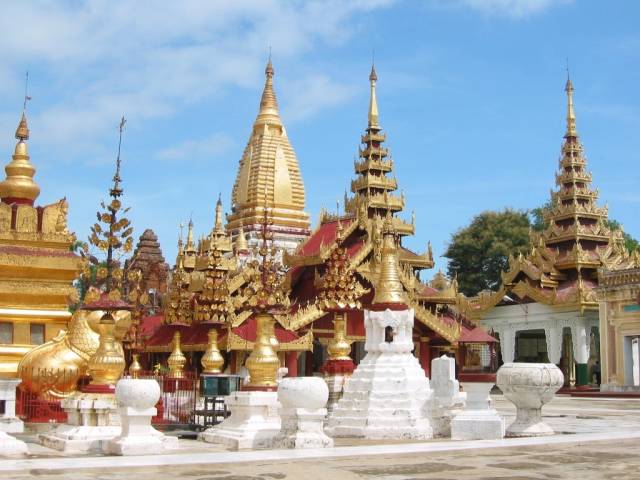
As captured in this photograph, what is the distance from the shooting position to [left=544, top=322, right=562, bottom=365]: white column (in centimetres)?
4106

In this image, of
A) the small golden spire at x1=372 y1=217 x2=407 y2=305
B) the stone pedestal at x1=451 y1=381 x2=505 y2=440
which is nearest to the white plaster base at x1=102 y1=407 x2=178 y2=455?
the stone pedestal at x1=451 y1=381 x2=505 y2=440

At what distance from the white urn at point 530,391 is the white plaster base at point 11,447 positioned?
827 cm

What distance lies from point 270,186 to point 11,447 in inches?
1392

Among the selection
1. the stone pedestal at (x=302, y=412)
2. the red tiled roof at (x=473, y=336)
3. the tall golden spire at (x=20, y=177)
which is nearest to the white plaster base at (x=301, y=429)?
the stone pedestal at (x=302, y=412)

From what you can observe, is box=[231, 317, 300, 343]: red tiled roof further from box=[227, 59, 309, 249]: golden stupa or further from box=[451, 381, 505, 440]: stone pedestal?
box=[227, 59, 309, 249]: golden stupa

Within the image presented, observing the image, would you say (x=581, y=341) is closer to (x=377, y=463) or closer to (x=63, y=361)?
(x=63, y=361)

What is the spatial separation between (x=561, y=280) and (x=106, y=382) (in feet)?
107

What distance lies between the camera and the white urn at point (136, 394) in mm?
12203

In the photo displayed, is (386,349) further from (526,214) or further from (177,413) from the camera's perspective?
(526,214)

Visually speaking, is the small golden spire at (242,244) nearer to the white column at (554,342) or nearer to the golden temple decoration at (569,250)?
the golden temple decoration at (569,250)

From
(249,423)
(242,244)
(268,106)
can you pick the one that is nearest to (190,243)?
(242,244)

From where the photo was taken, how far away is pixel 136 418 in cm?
1222

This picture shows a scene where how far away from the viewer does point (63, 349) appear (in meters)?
16.5

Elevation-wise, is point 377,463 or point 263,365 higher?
point 263,365
